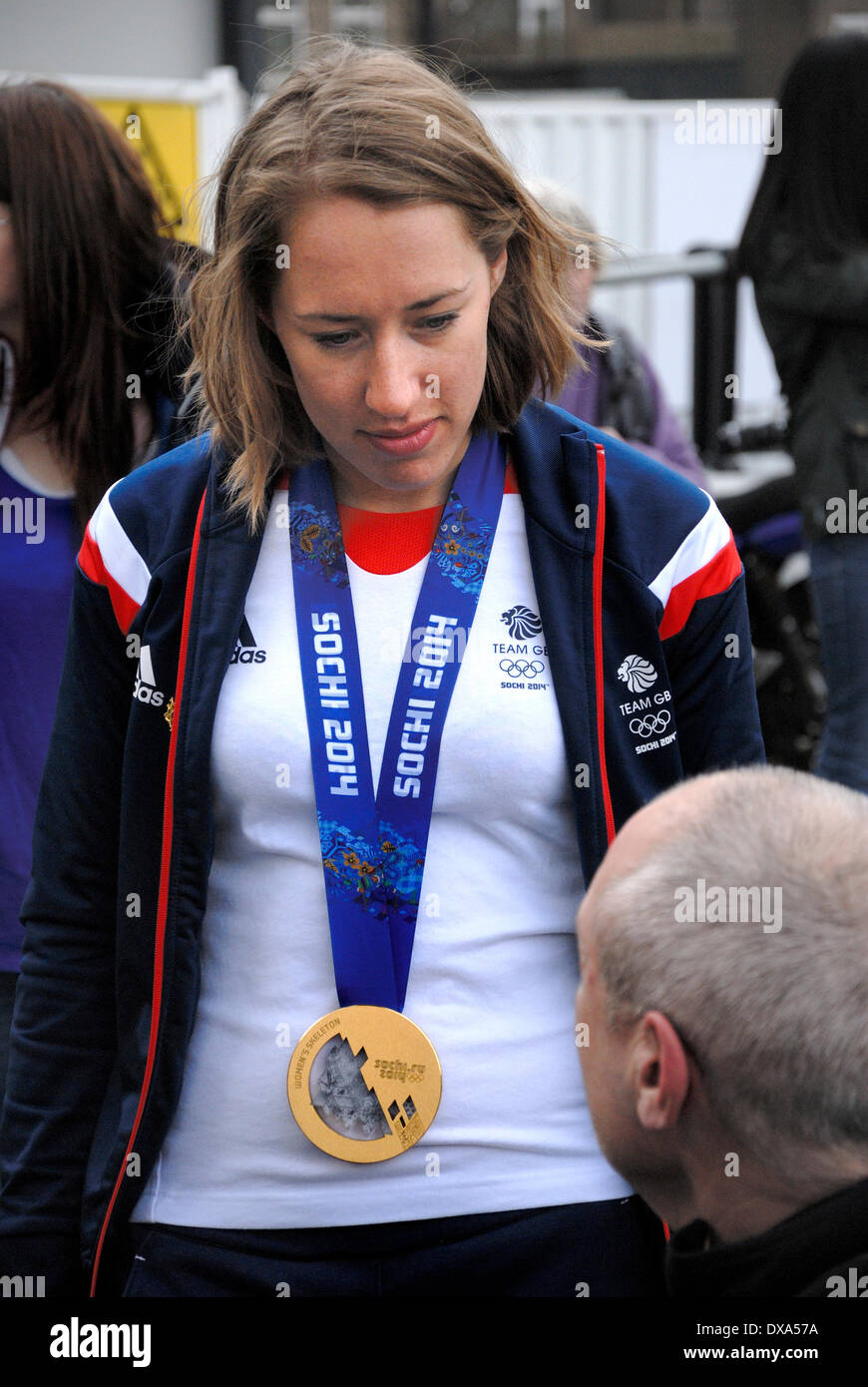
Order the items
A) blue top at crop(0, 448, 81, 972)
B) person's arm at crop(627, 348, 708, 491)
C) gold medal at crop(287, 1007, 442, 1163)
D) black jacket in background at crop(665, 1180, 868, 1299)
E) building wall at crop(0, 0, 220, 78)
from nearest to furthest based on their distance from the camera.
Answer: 1. black jacket in background at crop(665, 1180, 868, 1299)
2. gold medal at crop(287, 1007, 442, 1163)
3. blue top at crop(0, 448, 81, 972)
4. person's arm at crop(627, 348, 708, 491)
5. building wall at crop(0, 0, 220, 78)

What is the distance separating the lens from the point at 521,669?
1.74 m

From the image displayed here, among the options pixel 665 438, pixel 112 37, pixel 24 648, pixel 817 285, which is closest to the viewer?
pixel 24 648

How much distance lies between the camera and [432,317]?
1.70 meters

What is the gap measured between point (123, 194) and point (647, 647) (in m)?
1.30

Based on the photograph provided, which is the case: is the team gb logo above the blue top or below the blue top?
above

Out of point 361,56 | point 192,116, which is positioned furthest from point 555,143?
point 361,56

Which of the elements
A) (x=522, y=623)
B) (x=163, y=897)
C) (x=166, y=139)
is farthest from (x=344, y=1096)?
(x=166, y=139)

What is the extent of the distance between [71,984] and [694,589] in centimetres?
82

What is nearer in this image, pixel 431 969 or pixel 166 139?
pixel 431 969

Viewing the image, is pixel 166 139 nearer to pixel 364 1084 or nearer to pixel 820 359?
pixel 820 359

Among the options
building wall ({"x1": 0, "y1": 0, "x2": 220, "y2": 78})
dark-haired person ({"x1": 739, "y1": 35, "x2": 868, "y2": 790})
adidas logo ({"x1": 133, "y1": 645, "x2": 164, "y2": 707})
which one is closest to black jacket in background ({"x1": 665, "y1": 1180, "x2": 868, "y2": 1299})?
adidas logo ({"x1": 133, "y1": 645, "x2": 164, "y2": 707})

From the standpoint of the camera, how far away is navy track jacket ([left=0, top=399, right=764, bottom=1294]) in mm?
1726

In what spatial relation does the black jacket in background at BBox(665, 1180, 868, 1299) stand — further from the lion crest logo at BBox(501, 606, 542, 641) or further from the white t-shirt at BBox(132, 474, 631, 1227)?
the lion crest logo at BBox(501, 606, 542, 641)

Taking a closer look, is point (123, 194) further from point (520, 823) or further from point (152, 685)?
point (520, 823)
